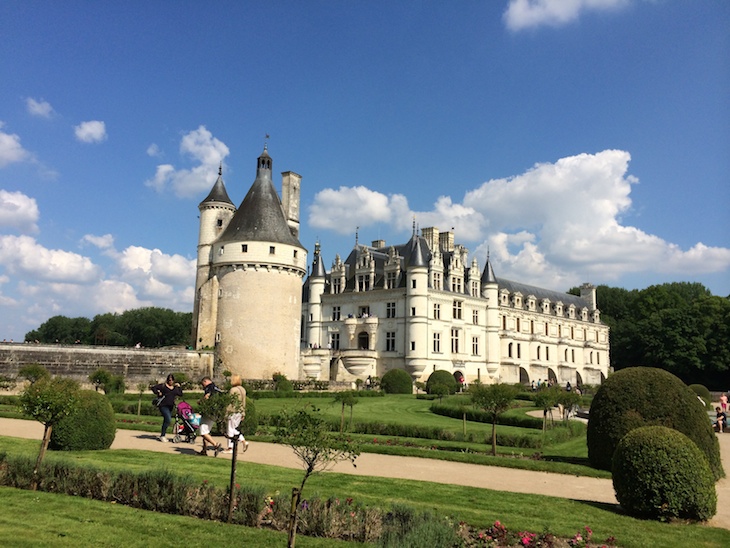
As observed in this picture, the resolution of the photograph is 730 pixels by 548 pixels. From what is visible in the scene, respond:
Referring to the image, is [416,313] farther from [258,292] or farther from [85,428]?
[85,428]

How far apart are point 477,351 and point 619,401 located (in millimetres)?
→ 41571

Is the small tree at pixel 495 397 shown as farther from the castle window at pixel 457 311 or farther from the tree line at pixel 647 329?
the tree line at pixel 647 329

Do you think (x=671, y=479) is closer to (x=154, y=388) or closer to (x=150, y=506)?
(x=150, y=506)

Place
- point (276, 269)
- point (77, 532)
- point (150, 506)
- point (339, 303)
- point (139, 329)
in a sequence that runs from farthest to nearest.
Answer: point (139, 329) < point (339, 303) < point (276, 269) < point (150, 506) < point (77, 532)

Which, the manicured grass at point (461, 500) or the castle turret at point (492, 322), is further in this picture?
the castle turret at point (492, 322)

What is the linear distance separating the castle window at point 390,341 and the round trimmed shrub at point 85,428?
1468 inches

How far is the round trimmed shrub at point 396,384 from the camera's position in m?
41.6

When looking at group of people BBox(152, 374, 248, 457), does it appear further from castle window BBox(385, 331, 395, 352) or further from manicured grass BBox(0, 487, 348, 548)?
castle window BBox(385, 331, 395, 352)

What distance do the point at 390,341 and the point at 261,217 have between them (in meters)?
16.8

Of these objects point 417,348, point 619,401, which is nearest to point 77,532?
point 619,401

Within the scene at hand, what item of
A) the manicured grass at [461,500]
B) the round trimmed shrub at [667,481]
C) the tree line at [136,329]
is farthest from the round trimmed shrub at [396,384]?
the tree line at [136,329]

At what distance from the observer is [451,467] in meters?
14.4

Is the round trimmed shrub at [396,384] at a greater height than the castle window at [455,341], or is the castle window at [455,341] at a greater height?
the castle window at [455,341]

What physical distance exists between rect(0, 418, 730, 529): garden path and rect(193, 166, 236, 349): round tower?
853 inches
